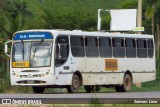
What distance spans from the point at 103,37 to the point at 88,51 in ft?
A: 4.94

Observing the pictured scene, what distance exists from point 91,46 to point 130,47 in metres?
3.31

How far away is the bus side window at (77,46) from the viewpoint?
32844mm

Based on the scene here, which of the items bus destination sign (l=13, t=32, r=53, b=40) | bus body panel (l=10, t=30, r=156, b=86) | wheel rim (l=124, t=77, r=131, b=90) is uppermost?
bus destination sign (l=13, t=32, r=53, b=40)

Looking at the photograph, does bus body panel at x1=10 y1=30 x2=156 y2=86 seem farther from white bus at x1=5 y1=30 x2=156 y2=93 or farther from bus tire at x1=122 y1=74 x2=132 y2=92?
bus tire at x1=122 y1=74 x2=132 y2=92

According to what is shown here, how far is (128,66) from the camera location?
120 feet

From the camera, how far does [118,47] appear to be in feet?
118

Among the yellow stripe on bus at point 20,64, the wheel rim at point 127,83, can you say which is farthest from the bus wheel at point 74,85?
the wheel rim at point 127,83

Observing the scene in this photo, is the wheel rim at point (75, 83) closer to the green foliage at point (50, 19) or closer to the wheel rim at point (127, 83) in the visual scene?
the wheel rim at point (127, 83)

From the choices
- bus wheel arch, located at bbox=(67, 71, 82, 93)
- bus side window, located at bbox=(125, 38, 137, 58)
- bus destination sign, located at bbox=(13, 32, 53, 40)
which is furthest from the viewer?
bus side window, located at bbox=(125, 38, 137, 58)

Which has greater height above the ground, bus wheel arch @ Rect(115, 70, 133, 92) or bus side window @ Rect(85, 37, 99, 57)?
bus side window @ Rect(85, 37, 99, 57)

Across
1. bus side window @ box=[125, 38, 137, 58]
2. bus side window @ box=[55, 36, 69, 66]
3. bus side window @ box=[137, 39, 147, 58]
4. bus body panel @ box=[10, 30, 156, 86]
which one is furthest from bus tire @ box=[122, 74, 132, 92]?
bus side window @ box=[55, 36, 69, 66]

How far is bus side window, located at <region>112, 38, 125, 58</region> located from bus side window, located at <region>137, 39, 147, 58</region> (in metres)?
1.53

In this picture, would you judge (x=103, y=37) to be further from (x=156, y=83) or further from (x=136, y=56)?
(x=156, y=83)

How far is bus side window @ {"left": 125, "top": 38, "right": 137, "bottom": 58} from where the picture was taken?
36656 mm
